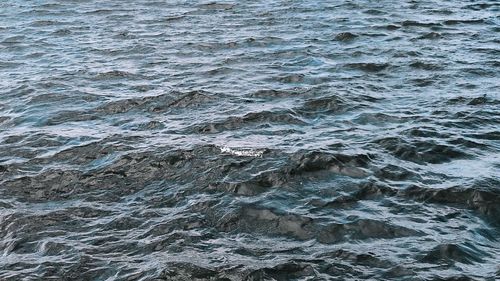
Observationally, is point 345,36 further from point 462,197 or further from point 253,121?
point 462,197

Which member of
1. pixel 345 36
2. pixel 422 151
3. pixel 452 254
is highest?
pixel 345 36

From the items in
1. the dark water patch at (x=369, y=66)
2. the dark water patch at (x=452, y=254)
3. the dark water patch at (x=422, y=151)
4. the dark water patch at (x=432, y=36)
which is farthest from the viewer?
the dark water patch at (x=432, y=36)

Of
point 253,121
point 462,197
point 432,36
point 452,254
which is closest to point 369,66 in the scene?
point 432,36

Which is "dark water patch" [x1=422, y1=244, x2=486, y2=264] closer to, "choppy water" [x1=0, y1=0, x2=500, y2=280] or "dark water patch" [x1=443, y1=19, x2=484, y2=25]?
"choppy water" [x1=0, y1=0, x2=500, y2=280]

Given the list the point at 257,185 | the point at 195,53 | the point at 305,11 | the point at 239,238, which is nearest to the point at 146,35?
the point at 195,53

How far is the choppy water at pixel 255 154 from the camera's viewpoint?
32.7 ft

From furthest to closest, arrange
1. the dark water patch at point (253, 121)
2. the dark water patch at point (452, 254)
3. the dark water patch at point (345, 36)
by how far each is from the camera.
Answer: the dark water patch at point (345, 36)
the dark water patch at point (253, 121)
the dark water patch at point (452, 254)

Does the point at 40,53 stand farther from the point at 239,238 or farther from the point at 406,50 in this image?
the point at 239,238

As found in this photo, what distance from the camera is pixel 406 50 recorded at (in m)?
20.0

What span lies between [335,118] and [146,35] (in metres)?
10.4

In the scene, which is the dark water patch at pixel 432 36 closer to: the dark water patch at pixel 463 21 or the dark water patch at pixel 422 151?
the dark water patch at pixel 463 21

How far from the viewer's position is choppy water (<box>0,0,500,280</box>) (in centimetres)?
996

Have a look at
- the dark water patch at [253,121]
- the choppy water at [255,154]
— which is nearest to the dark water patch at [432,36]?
the choppy water at [255,154]

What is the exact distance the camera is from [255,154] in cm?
1321
